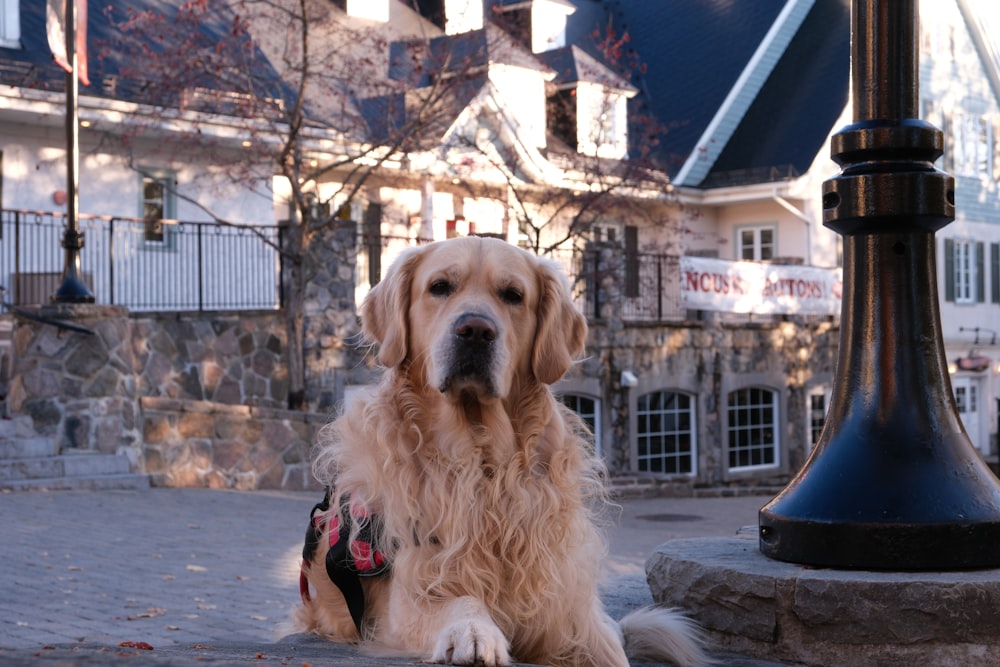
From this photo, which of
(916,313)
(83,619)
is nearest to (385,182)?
(83,619)

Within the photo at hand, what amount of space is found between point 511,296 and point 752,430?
1000 inches

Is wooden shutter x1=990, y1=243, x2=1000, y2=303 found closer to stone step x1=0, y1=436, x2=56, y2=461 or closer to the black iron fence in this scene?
the black iron fence

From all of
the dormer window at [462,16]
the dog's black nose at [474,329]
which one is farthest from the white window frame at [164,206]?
the dog's black nose at [474,329]

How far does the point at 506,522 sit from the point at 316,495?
1364 centimetres

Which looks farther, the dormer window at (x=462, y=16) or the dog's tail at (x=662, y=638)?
the dormer window at (x=462, y=16)

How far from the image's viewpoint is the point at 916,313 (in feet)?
15.2

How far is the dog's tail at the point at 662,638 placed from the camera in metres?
4.42

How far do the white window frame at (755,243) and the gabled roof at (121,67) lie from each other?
46.4 feet

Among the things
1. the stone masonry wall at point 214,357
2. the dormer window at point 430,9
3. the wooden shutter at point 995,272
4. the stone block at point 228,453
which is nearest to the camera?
the stone block at point 228,453

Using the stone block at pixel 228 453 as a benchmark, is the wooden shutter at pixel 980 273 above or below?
above

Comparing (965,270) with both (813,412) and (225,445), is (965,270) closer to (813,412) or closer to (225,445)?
(813,412)

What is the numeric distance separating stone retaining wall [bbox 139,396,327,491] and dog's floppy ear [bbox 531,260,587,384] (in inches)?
494

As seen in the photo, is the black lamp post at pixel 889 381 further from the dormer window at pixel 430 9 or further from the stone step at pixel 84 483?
the dormer window at pixel 430 9

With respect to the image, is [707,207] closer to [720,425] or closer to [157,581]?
[720,425]
